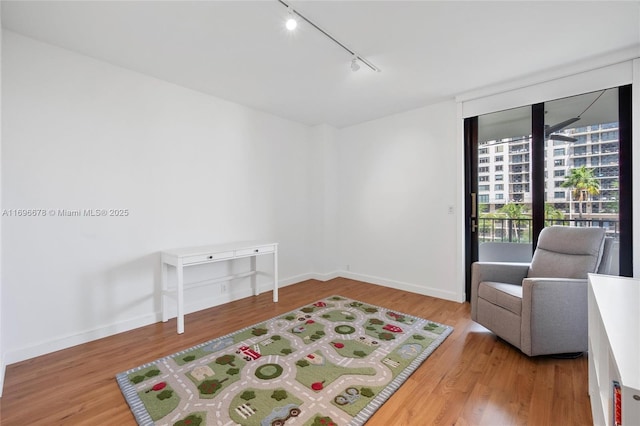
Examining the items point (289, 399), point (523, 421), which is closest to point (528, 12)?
point (523, 421)

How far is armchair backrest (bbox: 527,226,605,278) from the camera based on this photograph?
7.70 feet

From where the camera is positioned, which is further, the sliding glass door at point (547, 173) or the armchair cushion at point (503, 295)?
the sliding glass door at point (547, 173)

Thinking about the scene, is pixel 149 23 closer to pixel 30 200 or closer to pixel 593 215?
pixel 30 200

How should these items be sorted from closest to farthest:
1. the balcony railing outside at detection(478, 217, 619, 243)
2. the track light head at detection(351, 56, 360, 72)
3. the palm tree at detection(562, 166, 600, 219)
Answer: the track light head at detection(351, 56, 360, 72) → the palm tree at detection(562, 166, 600, 219) → the balcony railing outside at detection(478, 217, 619, 243)

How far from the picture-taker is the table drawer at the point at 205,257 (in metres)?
2.79

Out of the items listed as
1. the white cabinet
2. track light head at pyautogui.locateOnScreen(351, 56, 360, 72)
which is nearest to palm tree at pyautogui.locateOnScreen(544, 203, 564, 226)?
the white cabinet

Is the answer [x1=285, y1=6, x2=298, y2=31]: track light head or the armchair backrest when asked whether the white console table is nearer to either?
[x1=285, y1=6, x2=298, y2=31]: track light head

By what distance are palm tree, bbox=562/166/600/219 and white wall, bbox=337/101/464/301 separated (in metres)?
1.10

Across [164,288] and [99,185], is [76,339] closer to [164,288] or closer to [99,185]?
[164,288]

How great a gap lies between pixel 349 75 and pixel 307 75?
1.46 ft

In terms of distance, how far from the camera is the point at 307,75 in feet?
9.62

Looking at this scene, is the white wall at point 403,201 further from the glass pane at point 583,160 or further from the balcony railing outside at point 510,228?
the glass pane at point 583,160

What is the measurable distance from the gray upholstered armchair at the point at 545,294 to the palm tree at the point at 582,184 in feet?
1.87

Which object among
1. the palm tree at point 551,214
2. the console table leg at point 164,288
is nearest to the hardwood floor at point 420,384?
the console table leg at point 164,288
